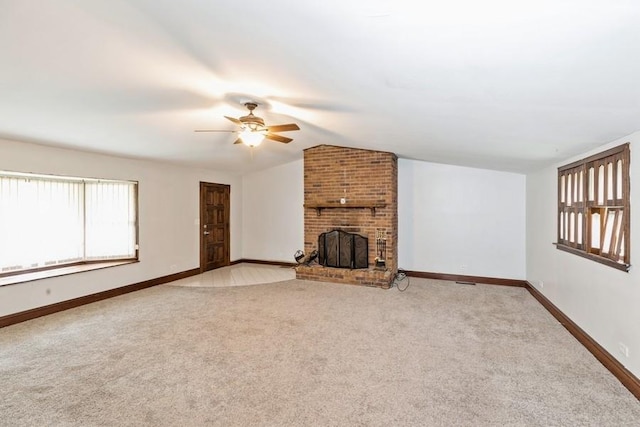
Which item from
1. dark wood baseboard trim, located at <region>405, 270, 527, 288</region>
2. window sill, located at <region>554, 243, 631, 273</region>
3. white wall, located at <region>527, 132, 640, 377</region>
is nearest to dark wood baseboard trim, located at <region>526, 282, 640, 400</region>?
white wall, located at <region>527, 132, 640, 377</region>

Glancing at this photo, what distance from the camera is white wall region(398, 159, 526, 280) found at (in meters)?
5.82

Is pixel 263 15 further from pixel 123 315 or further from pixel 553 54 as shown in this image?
pixel 123 315

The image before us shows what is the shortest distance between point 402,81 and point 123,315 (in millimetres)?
4439

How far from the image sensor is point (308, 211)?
6.68 m

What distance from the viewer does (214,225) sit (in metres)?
7.28

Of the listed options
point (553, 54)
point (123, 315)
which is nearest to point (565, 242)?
point (553, 54)

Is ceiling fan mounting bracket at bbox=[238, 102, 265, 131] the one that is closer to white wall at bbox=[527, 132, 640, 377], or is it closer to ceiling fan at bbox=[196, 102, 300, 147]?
ceiling fan at bbox=[196, 102, 300, 147]

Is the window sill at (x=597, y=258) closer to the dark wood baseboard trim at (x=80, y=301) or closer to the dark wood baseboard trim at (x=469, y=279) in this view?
the dark wood baseboard trim at (x=469, y=279)

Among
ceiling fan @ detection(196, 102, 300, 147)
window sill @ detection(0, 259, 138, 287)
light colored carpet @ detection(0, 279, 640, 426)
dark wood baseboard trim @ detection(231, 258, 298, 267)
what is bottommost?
light colored carpet @ detection(0, 279, 640, 426)

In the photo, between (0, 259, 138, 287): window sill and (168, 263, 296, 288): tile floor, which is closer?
(0, 259, 138, 287): window sill

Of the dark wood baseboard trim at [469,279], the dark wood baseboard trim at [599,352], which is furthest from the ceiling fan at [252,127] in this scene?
the dark wood baseboard trim at [469,279]

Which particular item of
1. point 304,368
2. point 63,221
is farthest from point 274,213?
point 304,368

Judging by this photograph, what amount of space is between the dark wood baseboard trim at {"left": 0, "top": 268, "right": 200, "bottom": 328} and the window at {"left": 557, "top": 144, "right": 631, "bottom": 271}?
6.41 meters

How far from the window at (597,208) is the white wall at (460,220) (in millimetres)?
1680
